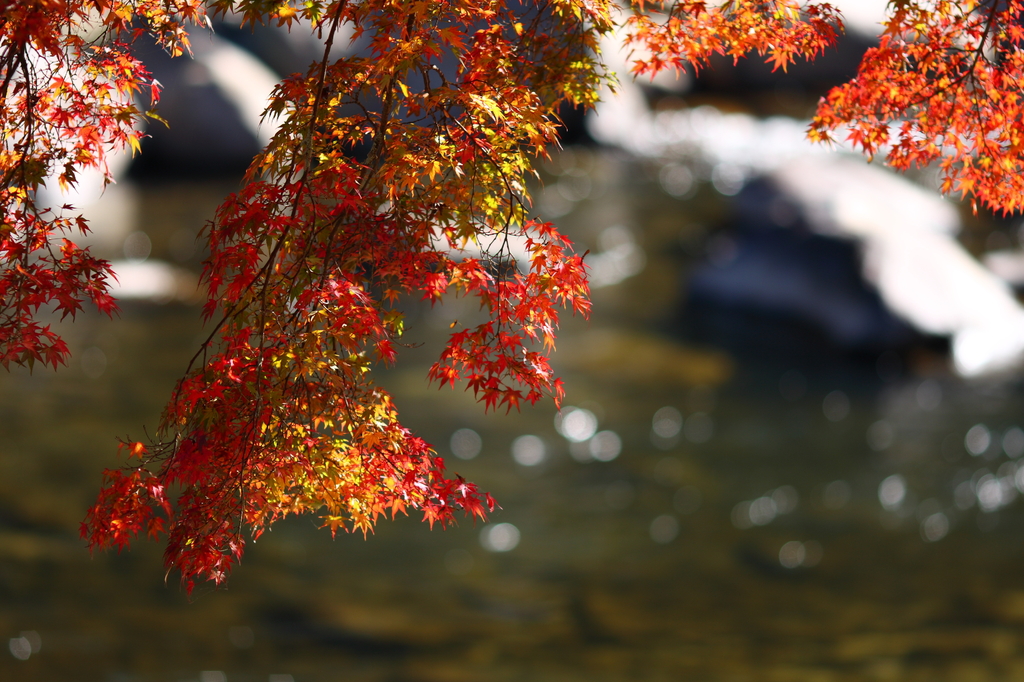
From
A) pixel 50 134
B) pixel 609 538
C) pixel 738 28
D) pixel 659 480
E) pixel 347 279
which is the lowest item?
pixel 347 279

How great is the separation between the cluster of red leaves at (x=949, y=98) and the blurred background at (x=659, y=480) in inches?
209

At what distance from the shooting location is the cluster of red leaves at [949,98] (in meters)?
3.87

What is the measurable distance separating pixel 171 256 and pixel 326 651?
8.68 m

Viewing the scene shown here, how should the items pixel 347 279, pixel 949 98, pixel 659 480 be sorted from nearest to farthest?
pixel 347 279, pixel 949 98, pixel 659 480

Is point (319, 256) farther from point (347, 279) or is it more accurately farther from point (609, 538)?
point (609, 538)

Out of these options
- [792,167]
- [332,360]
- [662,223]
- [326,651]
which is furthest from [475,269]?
[662,223]

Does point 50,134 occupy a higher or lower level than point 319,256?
higher

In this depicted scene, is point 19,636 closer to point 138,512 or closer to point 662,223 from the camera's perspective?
point 138,512

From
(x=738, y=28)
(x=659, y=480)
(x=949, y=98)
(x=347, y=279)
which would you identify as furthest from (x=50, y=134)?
(x=659, y=480)

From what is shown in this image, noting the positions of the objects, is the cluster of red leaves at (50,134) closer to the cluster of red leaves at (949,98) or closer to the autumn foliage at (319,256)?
the autumn foliage at (319,256)

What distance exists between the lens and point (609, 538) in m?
9.62

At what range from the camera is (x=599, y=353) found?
12.8 m

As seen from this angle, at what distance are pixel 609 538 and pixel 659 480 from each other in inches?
47.6

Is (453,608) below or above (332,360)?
above
